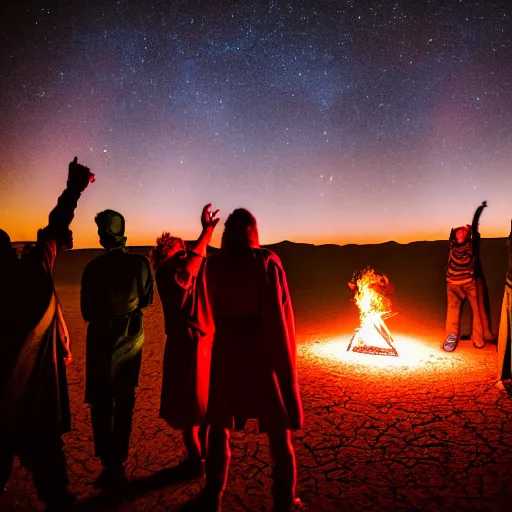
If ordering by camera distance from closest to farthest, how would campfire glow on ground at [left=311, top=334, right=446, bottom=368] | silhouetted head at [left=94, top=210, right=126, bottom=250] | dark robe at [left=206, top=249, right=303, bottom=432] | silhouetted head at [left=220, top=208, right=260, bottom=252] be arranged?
dark robe at [left=206, top=249, right=303, bottom=432], silhouetted head at [left=220, top=208, right=260, bottom=252], silhouetted head at [left=94, top=210, right=126, bottom=250], campfire glow on ground at [left=311, top=334, right=446, bottom=368]

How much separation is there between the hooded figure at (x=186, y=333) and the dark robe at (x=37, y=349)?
801 millimetres

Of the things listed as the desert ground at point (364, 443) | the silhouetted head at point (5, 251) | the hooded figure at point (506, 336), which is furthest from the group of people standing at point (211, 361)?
the hooded figure at point (506, 336)

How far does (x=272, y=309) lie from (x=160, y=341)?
7.68 meters

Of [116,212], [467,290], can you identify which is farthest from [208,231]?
[467,290]

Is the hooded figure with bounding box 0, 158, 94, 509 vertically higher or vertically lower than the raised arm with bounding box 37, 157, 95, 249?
lower

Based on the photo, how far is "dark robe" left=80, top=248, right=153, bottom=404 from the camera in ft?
10.7

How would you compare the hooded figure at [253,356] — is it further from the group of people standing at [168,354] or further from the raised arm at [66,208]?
the raised arm at [66,208]

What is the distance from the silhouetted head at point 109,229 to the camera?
3348mm

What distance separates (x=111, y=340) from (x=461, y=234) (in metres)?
7.19

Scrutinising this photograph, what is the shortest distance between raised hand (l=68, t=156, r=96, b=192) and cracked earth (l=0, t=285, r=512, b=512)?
2.50 m

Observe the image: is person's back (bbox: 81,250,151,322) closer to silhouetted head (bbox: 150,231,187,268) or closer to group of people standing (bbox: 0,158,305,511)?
silhouetted head (bbox: 150,231,187,268)

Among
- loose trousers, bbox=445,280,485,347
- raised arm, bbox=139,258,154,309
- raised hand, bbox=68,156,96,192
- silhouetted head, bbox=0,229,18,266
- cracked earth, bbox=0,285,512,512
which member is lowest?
cracked earth, bbox=0,285,512,512

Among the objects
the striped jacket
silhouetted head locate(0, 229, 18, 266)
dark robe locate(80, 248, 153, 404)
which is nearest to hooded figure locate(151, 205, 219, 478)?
dark robe locate(80, 248, 153, 404)

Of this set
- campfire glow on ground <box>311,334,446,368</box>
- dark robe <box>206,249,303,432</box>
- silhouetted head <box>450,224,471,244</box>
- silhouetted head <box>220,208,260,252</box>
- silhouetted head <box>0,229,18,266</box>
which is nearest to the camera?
silhouetted head <box>0,229,18,266</box>
